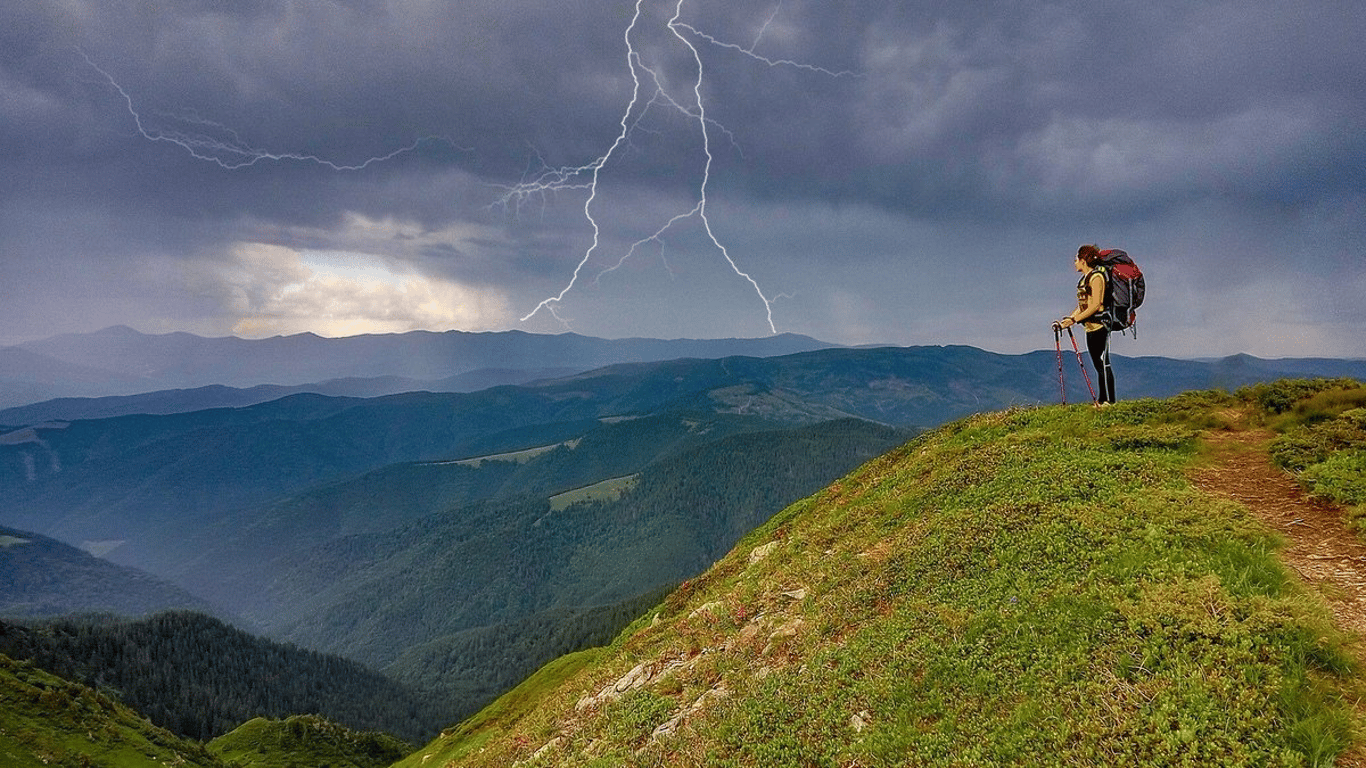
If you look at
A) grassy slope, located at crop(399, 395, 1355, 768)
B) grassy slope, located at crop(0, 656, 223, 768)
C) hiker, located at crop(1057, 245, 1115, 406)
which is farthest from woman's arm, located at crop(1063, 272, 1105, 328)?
grassy slope, located at crop(0, 656, 223, 768)

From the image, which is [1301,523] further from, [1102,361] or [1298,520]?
[1102,361]

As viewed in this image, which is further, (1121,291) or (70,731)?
(70,731)

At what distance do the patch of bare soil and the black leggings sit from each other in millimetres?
4120

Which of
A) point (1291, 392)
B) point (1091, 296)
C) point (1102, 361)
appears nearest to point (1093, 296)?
point (1091, 296)

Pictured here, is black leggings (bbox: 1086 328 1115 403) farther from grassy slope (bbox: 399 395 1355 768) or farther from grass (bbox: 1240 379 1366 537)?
grass (bbox: 1240 379 1366 537)

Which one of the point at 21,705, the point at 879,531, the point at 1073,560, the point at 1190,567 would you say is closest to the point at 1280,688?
the point at 1190,567

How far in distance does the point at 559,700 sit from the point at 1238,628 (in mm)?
19253

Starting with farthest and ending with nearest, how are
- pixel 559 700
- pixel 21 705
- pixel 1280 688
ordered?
pixel 21 705 < pixel 559 700 < pixel 1280 688

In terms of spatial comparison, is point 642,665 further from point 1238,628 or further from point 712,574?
point 1238,628

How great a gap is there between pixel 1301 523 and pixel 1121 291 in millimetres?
8911

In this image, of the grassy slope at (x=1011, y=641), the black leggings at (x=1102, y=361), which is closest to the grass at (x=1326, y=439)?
the grassy slope at (x=1011, y=641)

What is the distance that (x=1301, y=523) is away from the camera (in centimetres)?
1123

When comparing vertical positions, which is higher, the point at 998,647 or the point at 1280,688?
the point at 1280,688

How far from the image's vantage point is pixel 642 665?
1798 centimetres
